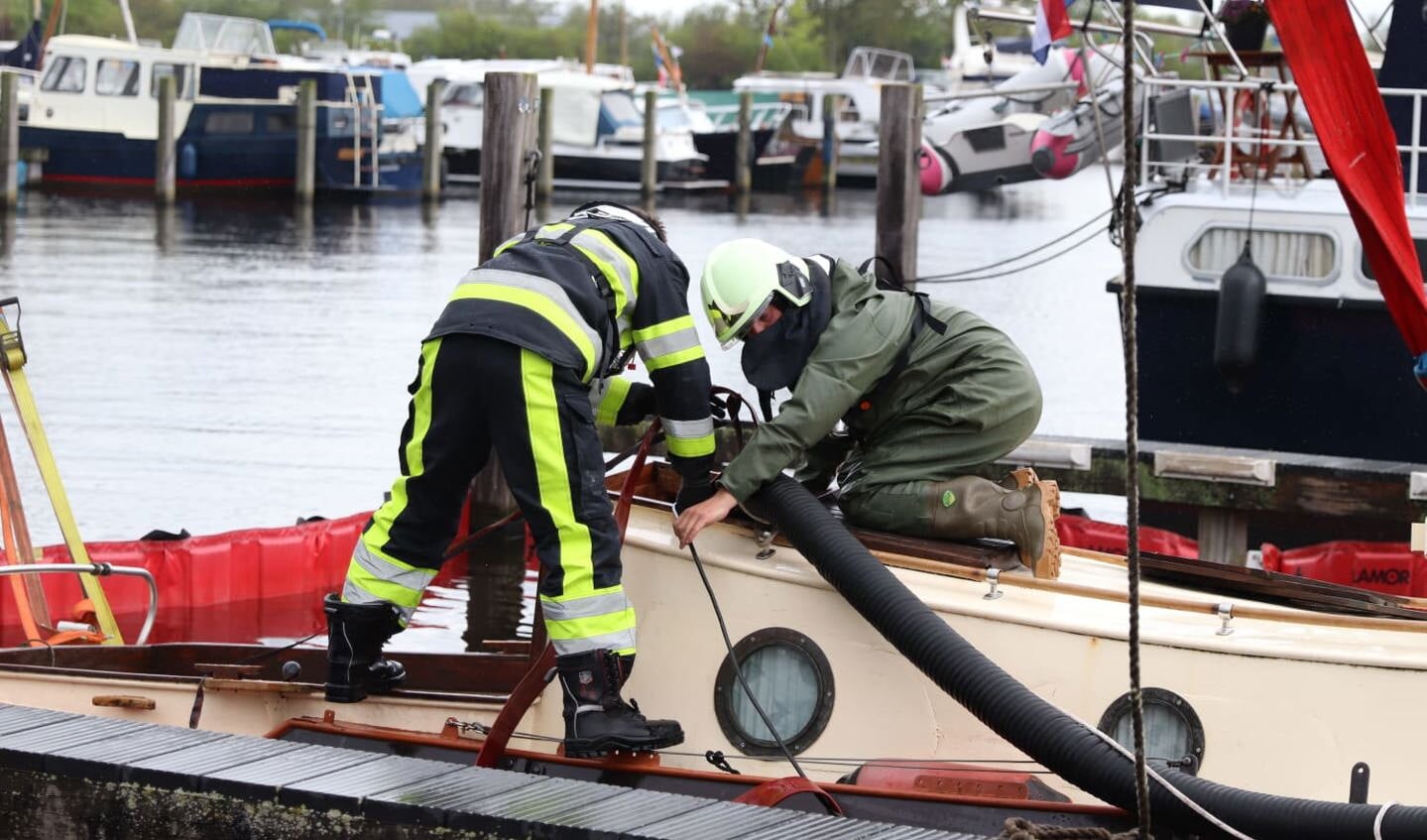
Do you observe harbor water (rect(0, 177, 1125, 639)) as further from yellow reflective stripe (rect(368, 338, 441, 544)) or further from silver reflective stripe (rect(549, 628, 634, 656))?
silver reflective stripe (rect(549, 628, 634, 656))

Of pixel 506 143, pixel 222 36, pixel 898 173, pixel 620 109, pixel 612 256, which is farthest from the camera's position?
pixel 620 109

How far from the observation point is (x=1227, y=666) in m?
4.36

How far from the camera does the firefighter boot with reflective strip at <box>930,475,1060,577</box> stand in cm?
476

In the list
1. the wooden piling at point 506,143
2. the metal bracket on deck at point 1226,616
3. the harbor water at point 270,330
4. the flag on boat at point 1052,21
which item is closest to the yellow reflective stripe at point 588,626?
the metal bracket on deck at point 1226,616

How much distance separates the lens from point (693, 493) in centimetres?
483

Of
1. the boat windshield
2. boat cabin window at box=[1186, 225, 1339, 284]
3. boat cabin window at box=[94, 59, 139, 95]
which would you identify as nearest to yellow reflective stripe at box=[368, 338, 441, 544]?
boat cabin window at box=[1186, 225, 1339, 284]

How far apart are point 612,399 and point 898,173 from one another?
6153mm

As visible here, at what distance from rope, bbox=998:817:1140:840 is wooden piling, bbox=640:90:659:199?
104ft

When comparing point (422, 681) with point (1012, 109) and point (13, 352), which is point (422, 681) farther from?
point (1012, 109)

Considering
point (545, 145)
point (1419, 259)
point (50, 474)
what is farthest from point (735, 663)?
point (545, 145)

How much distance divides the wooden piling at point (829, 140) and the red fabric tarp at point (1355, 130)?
35.8 m

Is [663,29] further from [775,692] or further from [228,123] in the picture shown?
[775,692]

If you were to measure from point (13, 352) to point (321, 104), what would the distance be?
28.5m

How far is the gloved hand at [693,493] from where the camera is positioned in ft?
15.8
